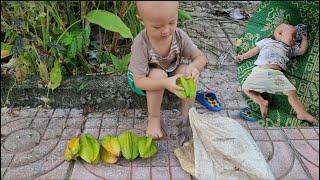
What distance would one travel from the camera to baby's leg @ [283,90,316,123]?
89 centimetres

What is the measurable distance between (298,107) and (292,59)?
0.40 feet

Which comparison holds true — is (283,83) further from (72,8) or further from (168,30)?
(72,8)

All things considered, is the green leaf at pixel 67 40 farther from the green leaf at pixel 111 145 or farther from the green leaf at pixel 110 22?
the green leaf at pixel 111 145

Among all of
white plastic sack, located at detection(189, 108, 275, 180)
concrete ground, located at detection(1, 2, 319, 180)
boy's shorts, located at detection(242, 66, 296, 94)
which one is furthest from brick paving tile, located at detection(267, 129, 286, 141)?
boy's shorts, located at detection(242, 66, 296, 94)

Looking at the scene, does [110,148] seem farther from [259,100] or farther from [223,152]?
[259,100]

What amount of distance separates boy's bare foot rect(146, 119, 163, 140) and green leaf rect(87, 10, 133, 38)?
15.3 inches

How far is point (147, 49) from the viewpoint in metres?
1.50

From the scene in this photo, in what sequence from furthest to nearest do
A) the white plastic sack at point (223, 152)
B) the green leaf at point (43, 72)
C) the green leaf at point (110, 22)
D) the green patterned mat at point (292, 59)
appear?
the green leaf at point (43, 72) → the green leaf at point (110, 22) → the white plastic sack at point (223, 152) → the green patterned mat at point (292, 59)

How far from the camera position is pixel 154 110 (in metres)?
1.69

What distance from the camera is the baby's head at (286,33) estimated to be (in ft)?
2.73

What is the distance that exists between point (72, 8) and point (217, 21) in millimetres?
735

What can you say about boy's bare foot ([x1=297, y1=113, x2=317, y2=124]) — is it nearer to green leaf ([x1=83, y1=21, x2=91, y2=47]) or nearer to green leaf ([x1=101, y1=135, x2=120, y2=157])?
green leaf ([x1=101, y1=135, x2=120, y2=157])

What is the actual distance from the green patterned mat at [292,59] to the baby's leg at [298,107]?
10 mm

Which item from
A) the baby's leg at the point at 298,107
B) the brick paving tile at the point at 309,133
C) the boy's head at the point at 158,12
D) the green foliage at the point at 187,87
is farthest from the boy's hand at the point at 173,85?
the brick paving tile at the point at 309,133
